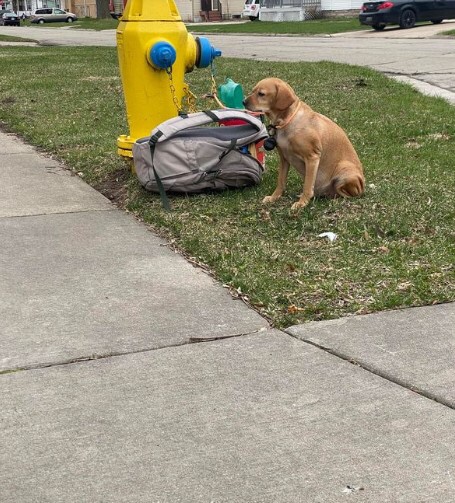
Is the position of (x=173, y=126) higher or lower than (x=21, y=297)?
higher

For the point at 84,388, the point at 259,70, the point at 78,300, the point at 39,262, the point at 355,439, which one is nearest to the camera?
the point at 355,439

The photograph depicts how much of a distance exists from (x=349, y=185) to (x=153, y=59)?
6.07 feet

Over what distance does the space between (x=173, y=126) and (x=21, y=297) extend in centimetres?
220

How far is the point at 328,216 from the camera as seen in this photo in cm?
569

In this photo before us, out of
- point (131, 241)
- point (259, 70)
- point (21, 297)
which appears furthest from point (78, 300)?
point (259, 70)

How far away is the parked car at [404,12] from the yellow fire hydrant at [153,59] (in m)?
23.4

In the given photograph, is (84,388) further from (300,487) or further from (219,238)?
(219,238)

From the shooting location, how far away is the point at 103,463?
283 centimetres

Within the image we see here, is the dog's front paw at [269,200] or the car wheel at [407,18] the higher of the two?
the dog's front paw at [269,200]

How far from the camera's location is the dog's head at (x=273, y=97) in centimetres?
567

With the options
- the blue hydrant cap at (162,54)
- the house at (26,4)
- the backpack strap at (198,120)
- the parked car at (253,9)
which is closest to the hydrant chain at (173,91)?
the blue hydrant cap at (162,54)

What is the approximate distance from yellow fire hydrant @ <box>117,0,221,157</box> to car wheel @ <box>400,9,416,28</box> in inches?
934

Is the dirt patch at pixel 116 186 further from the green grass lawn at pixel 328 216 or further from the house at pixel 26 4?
the house at pixel 26 4

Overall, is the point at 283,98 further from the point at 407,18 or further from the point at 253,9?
the point at 253,9
